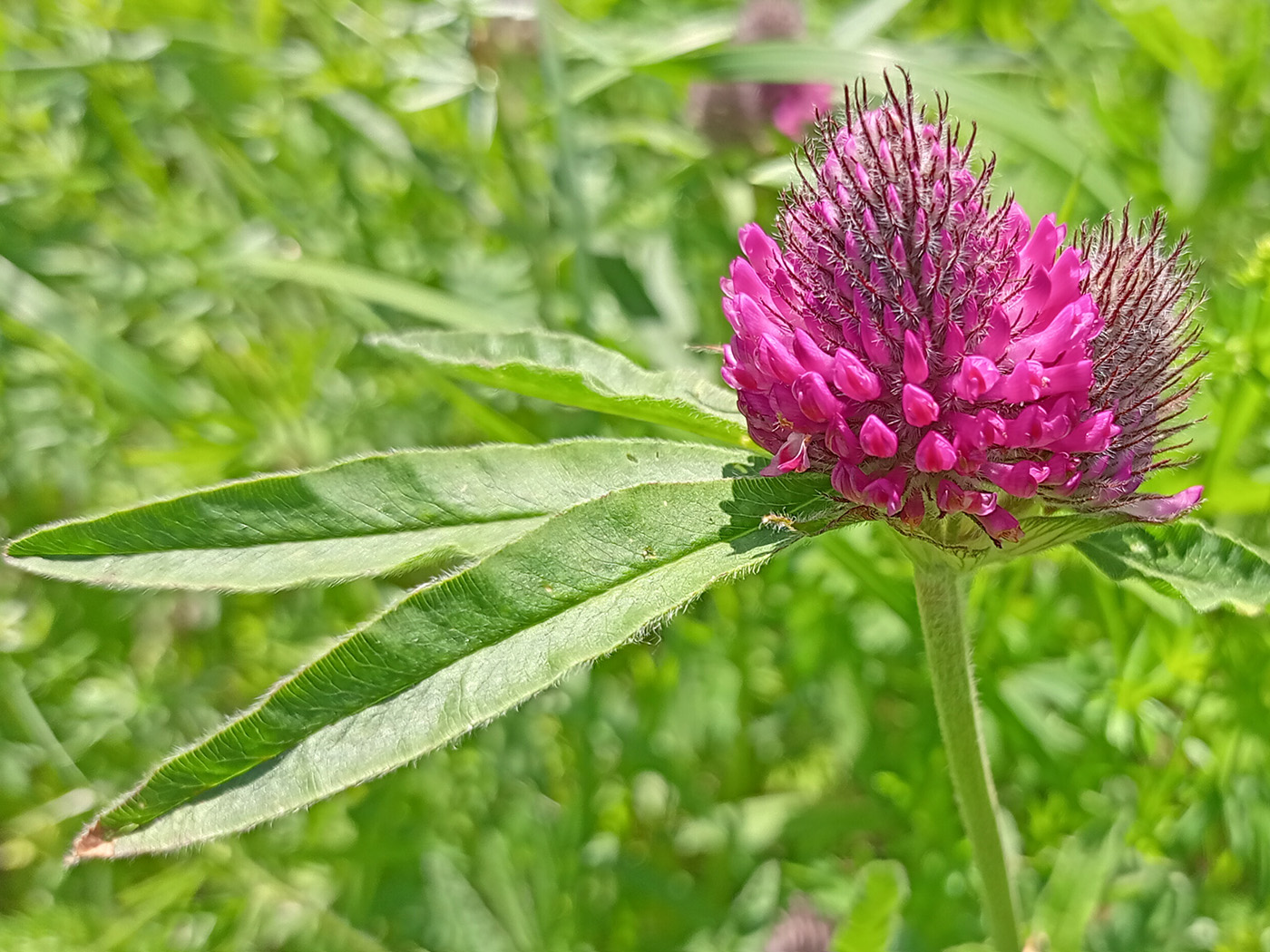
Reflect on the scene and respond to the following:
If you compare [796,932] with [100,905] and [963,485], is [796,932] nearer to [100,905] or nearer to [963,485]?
[963,485]

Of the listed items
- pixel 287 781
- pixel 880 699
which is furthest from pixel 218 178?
pixel 287 781

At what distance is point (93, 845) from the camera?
98 cm

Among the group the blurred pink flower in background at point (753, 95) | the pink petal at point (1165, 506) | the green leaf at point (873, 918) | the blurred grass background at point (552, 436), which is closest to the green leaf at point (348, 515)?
the pink petal at point (1165, 506)

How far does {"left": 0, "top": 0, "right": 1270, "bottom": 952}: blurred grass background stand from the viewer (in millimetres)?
2020

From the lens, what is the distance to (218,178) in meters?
3.57

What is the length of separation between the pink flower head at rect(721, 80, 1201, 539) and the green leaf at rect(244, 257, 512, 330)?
1453mm

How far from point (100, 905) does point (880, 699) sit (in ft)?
6.53

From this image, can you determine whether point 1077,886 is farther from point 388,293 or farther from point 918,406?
point 388,293

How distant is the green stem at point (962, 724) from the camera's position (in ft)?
3.95

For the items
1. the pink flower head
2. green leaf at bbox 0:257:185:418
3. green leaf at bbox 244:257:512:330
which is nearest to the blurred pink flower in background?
green leaf at bbox 244:257:512:330

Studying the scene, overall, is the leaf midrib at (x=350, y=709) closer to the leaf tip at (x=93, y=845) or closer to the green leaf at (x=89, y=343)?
the leaf tip at (x=93, y=845)

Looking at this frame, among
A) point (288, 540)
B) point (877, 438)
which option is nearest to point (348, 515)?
point (288, 540)

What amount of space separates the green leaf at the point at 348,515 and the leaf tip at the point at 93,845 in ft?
0.83

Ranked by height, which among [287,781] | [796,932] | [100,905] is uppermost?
[287,781]
